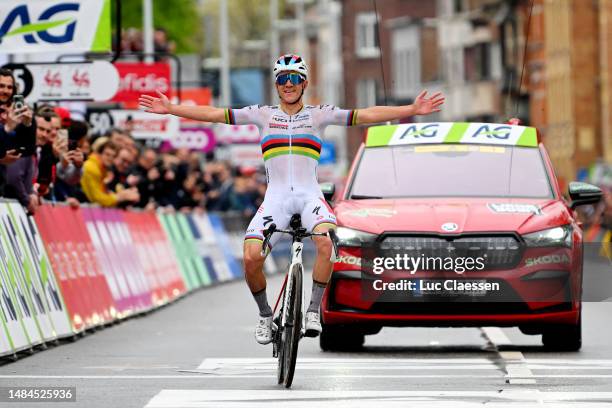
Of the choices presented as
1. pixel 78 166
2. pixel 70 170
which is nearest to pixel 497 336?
pixel 78 166

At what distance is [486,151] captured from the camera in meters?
18.1

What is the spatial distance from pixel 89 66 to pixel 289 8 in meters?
118

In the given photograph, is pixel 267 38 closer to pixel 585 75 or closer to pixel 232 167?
pixel 585 75

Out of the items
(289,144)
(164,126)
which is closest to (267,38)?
(164,126)

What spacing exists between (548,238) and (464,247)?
66 centimetres

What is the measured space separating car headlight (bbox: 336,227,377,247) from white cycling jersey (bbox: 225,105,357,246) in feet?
7.34

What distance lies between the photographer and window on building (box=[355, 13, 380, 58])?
118750 mm

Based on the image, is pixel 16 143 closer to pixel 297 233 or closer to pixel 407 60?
pixel 297 233

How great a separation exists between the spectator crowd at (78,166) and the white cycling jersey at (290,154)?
3.49 meters

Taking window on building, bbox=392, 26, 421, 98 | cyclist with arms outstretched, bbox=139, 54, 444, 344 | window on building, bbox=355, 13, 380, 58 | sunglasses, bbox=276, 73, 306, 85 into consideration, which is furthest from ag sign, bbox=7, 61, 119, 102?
window on building, bbox=355, 13, 380, 58

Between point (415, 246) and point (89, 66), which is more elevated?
point (89, 66)

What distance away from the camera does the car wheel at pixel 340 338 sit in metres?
17.1

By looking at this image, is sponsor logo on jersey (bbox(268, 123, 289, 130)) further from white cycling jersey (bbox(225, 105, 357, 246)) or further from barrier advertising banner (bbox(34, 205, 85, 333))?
barrier advertising banner (bbox(34, 205, 85, 333))

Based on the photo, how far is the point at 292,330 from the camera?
13.7 meters
